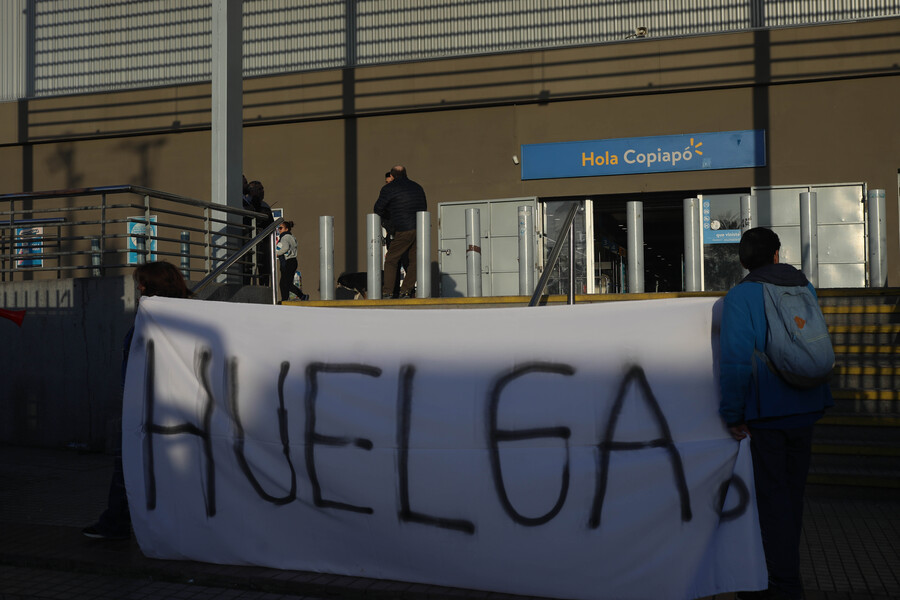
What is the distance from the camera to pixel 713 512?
422cm

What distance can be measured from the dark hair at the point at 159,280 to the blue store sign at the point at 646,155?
11383 millimetres

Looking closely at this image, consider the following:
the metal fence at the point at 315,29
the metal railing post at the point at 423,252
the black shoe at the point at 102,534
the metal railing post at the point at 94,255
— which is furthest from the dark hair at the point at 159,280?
the metal fence at the point at 315,29

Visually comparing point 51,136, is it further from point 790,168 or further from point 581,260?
point 790,168

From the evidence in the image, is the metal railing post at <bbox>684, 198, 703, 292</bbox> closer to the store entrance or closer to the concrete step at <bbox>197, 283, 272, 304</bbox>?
the store entrance

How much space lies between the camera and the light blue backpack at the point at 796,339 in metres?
4.07

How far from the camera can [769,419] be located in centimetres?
414

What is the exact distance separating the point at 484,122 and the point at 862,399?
10104mm

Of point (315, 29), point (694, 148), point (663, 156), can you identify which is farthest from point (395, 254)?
point (315, 29)

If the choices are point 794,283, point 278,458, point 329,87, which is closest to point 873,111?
point 329,87

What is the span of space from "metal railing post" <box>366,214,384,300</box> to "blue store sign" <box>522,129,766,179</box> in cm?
505

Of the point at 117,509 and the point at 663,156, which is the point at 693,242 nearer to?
the point at 663,156

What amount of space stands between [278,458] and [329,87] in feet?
44.3

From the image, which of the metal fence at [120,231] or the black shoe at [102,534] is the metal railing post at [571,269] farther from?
the black shoe at [102,534]

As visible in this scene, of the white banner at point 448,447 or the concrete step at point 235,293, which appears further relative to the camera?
the concrete step at point 235,293
